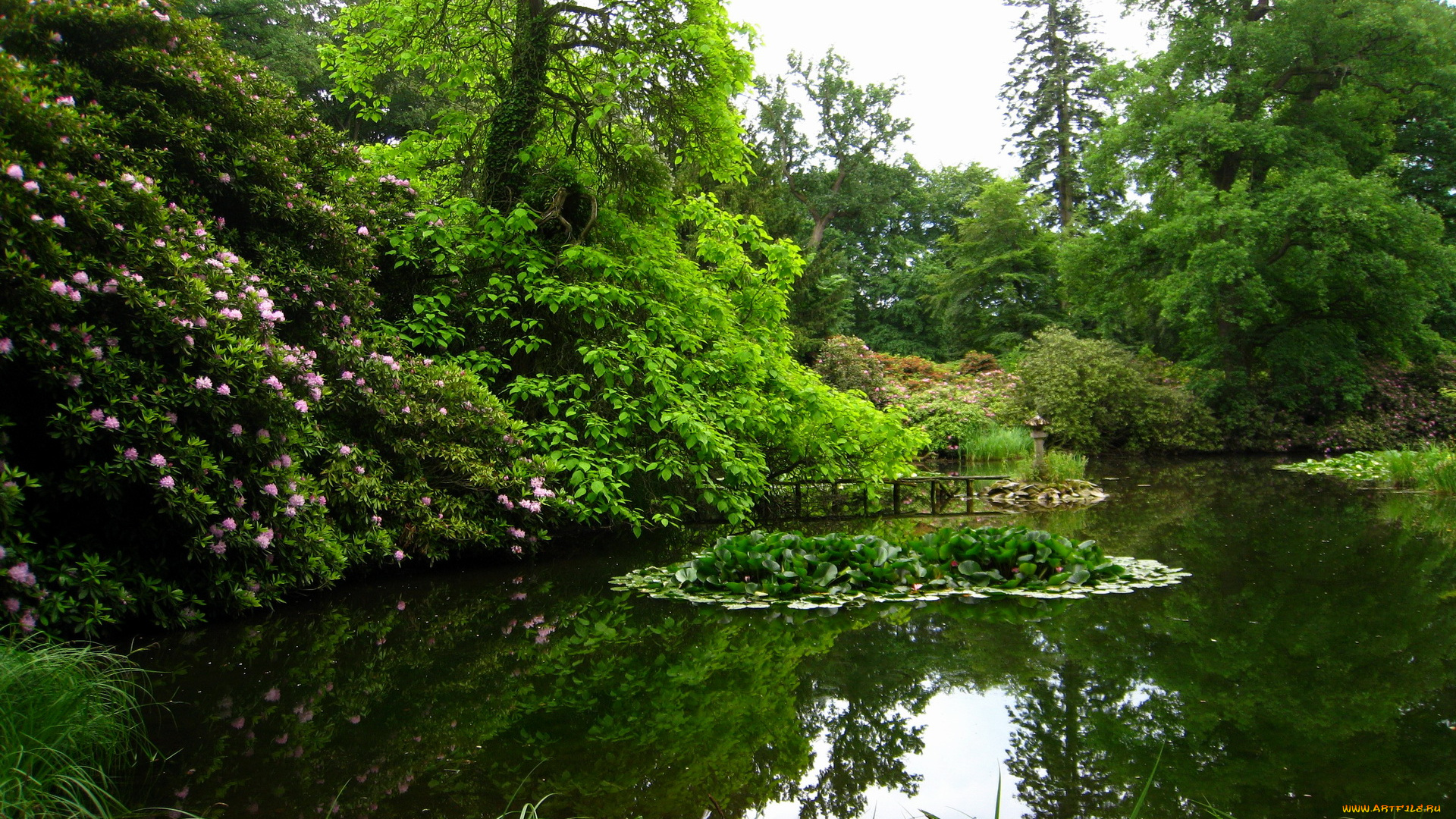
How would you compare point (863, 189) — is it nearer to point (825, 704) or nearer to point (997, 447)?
point (997, 447)

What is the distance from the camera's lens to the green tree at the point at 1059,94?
3014 centimetres

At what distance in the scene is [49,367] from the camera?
396 cm

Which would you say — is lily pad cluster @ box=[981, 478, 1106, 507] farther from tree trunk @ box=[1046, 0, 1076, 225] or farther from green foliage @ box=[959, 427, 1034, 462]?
tree trunk @ box=[1046, 0, 1076, 225]

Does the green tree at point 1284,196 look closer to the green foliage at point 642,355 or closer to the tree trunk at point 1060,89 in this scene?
the tree trunk at point 1060,89

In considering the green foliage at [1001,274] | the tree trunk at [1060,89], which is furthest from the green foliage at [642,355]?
the tree trunk at [1060,89]

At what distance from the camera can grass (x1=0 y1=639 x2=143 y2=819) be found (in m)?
2.17

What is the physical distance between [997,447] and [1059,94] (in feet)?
67.7

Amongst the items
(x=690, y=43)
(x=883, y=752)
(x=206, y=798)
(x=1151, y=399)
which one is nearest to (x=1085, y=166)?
(x=1151, y=399)

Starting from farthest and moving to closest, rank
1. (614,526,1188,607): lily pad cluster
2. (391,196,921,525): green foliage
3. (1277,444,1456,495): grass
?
(1277,444,1456,495): grass < (391,196,921,525): green foliage < (614,526,1188,607): lily pad cluster

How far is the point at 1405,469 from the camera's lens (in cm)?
1130

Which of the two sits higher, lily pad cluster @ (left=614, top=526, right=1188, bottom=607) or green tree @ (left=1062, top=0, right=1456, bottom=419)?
green tree @ (left=1062, top=0, right=1456, bottom=419)

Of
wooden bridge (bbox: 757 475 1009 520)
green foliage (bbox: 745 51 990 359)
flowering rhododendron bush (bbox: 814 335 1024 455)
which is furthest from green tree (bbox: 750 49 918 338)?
wooden bridge (bbox: 757 475 1009 520)

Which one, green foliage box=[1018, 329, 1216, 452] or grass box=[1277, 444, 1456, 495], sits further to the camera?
green foliage box=[1018, 329, 1216, 452]

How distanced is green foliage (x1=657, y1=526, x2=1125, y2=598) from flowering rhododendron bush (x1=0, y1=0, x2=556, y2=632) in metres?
1.67
